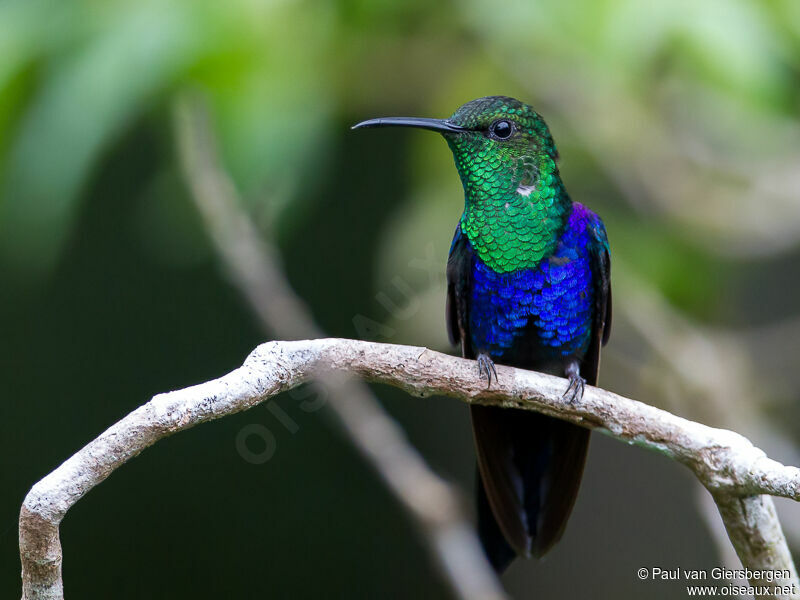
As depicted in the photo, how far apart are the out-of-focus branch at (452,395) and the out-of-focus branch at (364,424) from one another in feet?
3.69

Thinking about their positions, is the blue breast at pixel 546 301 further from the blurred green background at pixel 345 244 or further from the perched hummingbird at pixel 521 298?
the blurred green background at pixel 345 244

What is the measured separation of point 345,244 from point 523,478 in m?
2.41

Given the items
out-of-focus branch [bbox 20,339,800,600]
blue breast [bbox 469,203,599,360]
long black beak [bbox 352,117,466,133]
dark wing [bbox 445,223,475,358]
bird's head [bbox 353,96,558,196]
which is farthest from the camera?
dark wing [bbox 445,223,475,358]

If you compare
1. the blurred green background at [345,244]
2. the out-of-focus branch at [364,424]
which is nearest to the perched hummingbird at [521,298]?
the blurred green background at [345,244]

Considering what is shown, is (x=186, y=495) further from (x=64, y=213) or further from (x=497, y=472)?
(x=64, y=213)

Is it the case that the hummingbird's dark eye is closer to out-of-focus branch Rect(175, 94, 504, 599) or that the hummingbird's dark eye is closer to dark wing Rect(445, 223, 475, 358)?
dark wing Rect(445, 223, 475, 358)

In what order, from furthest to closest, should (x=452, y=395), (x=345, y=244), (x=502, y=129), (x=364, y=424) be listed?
1. (x=345, y=244)
2. (x=364, y=424)
3. (x=502, y=129)
4. (x=452, y=395)

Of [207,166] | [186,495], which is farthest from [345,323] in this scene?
[207,166]

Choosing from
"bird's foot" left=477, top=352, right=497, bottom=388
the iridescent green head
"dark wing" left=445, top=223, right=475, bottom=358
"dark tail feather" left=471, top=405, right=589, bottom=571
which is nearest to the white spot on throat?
the iridescent green head

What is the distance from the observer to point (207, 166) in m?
2.88

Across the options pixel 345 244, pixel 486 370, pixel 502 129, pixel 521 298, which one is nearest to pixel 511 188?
pixel 502 129

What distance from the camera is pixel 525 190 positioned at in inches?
87.9

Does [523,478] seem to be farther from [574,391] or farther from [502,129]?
[502,129]

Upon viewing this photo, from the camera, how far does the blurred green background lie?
6.37ft
